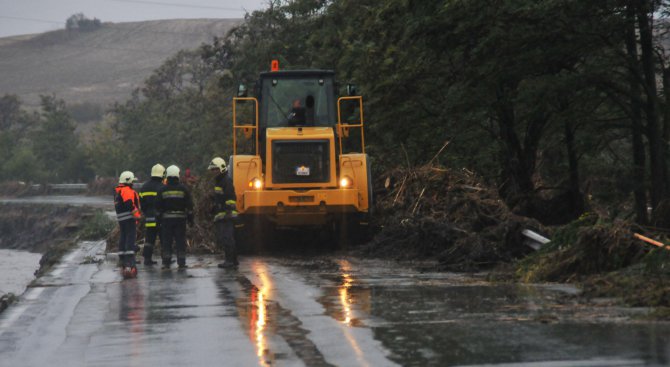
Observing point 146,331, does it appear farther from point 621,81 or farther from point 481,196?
point 621,81

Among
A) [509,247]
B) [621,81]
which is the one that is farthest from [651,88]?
[509,247]

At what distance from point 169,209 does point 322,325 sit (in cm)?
→ 881

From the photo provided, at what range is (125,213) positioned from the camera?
18906 mm

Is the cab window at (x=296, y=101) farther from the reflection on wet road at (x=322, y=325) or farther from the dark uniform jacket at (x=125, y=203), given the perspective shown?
the reflection on wet road at (x=322, y=325)

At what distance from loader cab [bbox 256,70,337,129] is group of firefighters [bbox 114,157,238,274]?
2.90m

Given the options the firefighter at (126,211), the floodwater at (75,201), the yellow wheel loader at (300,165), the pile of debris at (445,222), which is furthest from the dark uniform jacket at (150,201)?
the floodwater at (75,201)

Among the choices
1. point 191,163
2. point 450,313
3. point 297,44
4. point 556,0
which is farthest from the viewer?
point 191,163

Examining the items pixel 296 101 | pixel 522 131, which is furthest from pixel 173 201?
pixel 522 131

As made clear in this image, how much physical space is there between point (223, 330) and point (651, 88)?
12.8m

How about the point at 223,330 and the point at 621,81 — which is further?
the point at 621,81

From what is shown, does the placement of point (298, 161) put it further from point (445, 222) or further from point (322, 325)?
point (322, 325)

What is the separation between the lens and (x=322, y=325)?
11.2 metres

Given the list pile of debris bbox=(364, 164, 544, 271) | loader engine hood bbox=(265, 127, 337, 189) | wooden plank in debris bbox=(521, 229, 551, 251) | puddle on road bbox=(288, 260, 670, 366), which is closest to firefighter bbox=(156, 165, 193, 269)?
loader engine hood bbox=(265, 127, 337, 189)

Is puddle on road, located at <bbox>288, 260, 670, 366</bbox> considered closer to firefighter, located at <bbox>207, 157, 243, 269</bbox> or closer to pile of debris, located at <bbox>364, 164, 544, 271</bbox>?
pile of debris, located at <bbox>364, 164, 544, 271</bbox>
